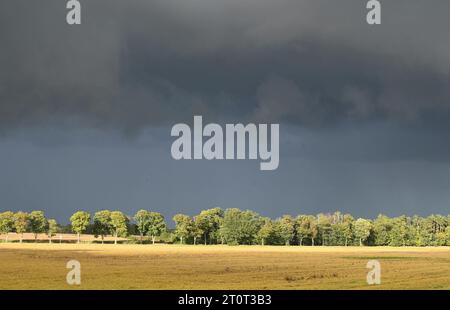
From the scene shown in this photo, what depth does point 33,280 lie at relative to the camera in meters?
71.1

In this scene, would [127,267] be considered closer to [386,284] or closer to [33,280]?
[33,280]

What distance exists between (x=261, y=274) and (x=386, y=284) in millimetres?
19574
